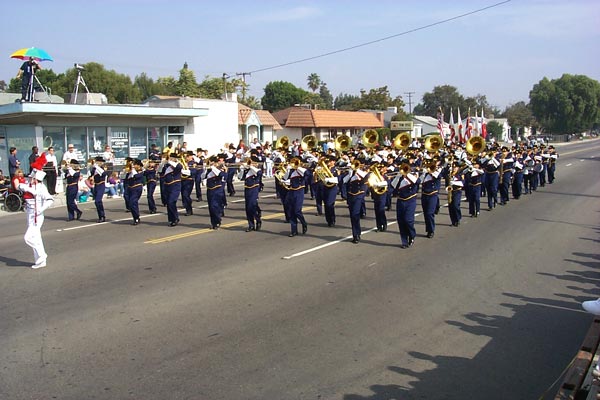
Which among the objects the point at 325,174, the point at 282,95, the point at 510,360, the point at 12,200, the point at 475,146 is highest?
the point at 282,95

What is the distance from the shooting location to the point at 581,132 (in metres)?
98.2

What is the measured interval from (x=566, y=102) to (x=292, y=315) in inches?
3672

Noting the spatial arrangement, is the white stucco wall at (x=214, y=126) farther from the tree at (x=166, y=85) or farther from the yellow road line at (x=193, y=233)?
the tree at (x=166, y=85)

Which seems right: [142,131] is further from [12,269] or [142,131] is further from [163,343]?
[163,343]

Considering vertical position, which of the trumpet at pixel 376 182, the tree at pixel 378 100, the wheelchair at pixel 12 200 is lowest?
the wheelchair at pixel 12 200

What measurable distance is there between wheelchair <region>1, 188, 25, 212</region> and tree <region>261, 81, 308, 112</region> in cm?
6834

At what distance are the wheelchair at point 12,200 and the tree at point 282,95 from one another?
68338 mm

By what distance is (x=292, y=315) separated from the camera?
24.3 feet

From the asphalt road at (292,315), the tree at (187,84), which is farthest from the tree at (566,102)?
the asphalt road at (292,315)

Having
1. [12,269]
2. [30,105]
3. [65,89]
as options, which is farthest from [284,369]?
[65,89]

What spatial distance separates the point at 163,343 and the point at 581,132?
105777mm

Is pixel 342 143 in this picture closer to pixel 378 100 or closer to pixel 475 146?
pixel 475 146

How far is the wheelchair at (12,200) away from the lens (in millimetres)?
18219

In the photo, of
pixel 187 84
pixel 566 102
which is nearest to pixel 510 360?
pixel 187 84
